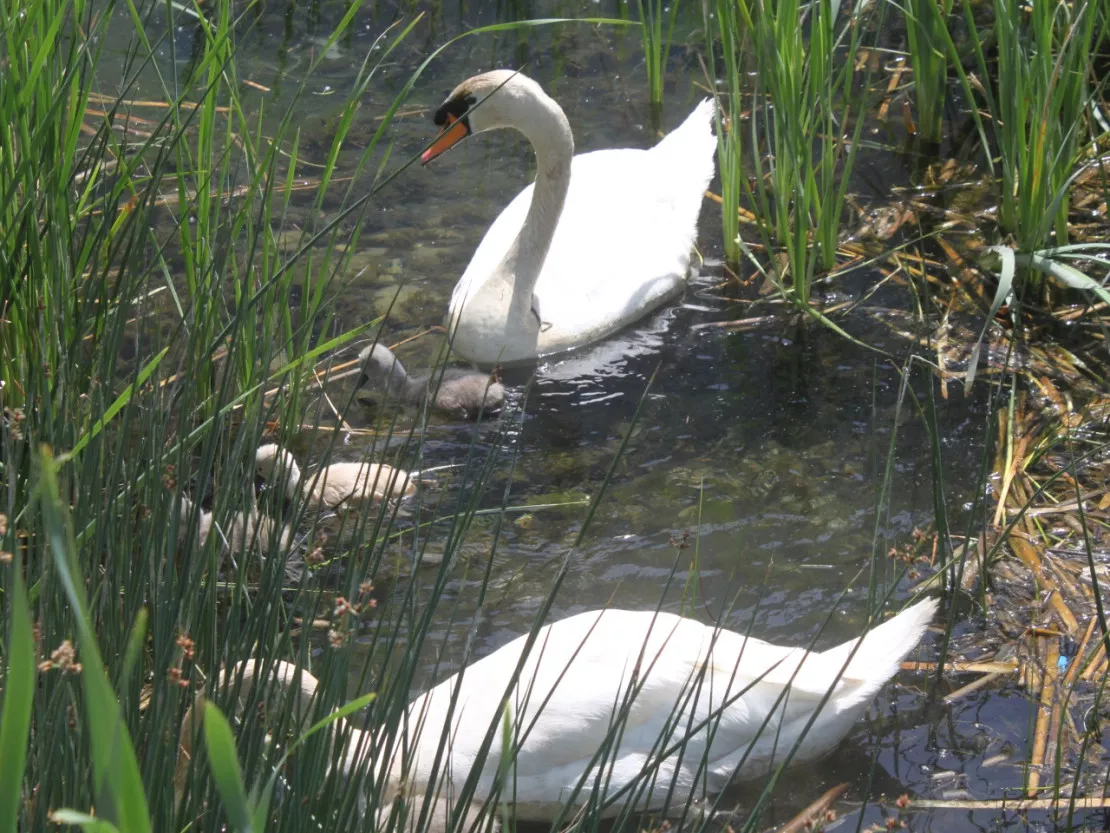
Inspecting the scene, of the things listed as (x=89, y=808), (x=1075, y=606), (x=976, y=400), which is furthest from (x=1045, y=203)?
(x=89, y=808)

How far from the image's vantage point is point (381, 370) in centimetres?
421

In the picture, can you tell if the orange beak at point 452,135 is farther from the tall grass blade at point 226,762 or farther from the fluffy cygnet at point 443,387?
the tall grass blade at point 226,762

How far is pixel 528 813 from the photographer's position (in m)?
2.83

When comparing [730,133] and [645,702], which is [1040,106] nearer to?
[730,133]

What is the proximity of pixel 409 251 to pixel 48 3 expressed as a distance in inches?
107

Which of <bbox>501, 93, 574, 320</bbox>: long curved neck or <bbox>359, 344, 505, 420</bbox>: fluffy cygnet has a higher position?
<bbox>501, 93, 574, 320</bbox>: long curved neck

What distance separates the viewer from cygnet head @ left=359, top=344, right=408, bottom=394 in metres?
4.16

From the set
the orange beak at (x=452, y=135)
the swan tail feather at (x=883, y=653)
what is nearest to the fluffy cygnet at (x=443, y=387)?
the orange beak at (x=452, y=135)

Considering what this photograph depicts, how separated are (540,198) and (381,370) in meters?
1.10

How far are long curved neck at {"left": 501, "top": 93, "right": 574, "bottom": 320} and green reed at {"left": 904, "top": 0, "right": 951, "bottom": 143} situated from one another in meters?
1.45

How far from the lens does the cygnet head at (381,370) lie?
13.6ft

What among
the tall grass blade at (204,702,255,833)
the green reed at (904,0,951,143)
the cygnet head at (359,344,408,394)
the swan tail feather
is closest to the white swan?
the cygnet head at (359,344,408,394)

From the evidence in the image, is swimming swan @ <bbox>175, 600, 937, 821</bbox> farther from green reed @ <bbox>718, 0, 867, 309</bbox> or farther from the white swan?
the white swan

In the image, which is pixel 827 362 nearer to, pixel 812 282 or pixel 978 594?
pixel 812 282
